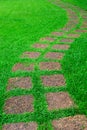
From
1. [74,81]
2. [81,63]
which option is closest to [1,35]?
[81,63]

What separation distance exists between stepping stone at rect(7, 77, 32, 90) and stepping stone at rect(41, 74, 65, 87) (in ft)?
1.01

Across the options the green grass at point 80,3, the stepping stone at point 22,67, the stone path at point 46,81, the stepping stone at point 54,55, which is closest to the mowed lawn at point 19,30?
the stepping stone at point 22,67

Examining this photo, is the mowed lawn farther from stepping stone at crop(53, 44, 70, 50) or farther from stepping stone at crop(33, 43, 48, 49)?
stepping stone at crop(53, 44, 70, 50)

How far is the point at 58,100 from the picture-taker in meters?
4.73

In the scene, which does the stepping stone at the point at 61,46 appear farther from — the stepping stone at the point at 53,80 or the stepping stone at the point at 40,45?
the stepping stone at the point at 53,80

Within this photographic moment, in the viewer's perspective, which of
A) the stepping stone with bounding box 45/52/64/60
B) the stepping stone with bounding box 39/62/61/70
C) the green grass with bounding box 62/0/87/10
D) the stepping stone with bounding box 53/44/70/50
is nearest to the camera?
the stepping stone with bounding box 39/62/61/70

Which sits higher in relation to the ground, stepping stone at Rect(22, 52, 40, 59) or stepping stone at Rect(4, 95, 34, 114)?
stepping stone at Rect(4, 95, 34, 114)

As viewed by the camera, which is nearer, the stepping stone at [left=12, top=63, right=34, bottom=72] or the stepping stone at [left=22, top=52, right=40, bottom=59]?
the stepping stone at [left=12, top=63, right=34, bottom=72]

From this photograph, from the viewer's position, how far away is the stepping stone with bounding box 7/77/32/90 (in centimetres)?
535

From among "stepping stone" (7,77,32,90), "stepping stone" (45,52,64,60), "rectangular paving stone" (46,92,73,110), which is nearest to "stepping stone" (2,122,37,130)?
"rectangular paving stone" (46,92,73,110)

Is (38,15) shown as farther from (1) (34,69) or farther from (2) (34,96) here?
(2) (34,96)

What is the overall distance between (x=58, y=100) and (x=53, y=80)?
2.84ft

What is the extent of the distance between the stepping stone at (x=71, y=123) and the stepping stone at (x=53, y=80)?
1187 mm

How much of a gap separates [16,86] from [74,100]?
128cm
